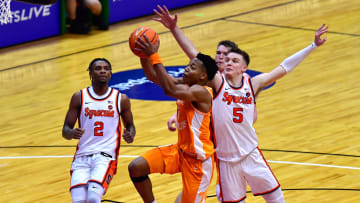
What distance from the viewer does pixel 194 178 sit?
20.9 ft

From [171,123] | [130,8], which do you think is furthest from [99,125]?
[130,8]

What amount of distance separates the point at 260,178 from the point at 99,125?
4.88 feet

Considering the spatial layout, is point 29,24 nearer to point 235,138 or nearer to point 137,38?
point 235,138

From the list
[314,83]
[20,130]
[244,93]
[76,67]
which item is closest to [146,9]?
[76,67]

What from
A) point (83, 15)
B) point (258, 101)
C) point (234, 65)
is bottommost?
point (258, 101)

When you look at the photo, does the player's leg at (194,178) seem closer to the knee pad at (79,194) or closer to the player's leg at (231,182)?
the player's leg at (231,182)

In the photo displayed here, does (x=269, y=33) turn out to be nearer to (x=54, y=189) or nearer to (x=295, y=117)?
(x=295, y=117)

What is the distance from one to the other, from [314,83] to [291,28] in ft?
11.9

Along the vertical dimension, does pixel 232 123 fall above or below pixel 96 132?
above

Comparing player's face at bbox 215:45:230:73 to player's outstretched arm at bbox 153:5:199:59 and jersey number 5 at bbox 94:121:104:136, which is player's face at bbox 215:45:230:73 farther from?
jersey number 5 at bbox 94:121:104:136

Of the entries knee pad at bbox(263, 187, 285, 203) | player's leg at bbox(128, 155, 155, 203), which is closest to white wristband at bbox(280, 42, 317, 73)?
knee pad at bbox(263, 187, 285, 203)

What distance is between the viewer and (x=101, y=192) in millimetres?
6383

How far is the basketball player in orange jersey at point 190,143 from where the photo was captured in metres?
6.04

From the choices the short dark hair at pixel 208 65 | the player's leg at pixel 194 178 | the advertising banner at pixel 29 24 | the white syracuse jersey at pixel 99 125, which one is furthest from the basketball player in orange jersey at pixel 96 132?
the advertising banner at pixel 29 24
